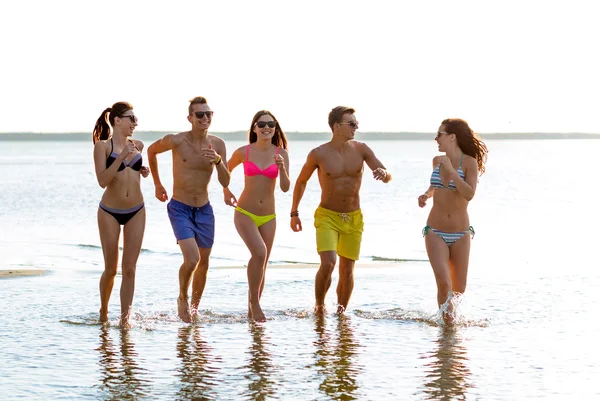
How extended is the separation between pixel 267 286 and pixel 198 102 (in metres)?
3.91

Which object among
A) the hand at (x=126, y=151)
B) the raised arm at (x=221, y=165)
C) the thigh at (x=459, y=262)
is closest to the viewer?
the hand at (x=126, y=151)

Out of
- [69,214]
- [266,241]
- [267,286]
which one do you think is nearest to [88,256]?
[267,286]

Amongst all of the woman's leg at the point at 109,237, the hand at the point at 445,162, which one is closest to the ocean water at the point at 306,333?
the woman's leg at the point at 109,237

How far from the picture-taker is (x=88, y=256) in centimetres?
1709

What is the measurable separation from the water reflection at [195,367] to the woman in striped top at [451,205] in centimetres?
232

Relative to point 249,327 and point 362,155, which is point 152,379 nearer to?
point 249,327

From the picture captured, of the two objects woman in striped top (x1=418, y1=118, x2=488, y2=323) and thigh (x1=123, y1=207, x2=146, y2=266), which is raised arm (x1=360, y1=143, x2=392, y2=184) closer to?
woman in striped top (x1=418, y1=118, x2=488, y2=323)

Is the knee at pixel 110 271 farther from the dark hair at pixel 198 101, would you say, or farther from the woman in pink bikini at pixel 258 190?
the dark hair at pixel 198 101

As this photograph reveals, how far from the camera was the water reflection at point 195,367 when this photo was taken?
710 cm

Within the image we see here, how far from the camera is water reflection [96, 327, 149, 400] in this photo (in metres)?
7.11

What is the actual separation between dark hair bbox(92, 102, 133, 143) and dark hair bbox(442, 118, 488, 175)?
302 centimetres

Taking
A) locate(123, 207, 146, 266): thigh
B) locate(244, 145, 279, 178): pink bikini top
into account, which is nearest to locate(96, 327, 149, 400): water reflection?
locate(123, 207, 146, 266): thigh

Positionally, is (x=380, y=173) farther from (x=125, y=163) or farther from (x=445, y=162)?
(x=125, y=163)

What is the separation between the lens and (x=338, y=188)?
1012 cm
